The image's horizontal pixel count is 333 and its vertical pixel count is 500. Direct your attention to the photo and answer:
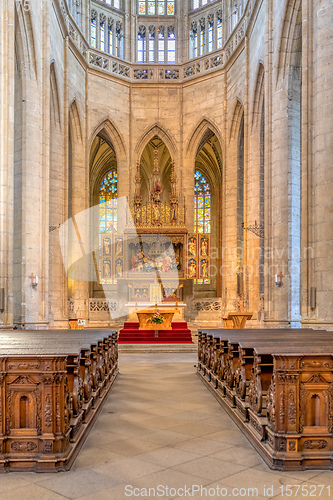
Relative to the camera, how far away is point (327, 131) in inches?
435

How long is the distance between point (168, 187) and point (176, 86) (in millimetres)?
5923

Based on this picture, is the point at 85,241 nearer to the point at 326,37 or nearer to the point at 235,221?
the point at 235,221

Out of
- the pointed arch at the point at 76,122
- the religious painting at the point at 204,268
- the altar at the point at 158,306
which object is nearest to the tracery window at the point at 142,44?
the pointed arch at the point at 76,122

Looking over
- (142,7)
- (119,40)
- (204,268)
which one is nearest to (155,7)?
(142,7)

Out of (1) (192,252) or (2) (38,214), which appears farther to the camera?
(1) (192,252)

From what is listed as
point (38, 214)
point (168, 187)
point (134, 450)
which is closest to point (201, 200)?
point (168, 187)

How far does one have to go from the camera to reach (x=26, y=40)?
49.6 ft

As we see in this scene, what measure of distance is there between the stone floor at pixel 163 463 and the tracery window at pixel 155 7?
2263cm

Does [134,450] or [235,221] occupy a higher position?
[235,221]

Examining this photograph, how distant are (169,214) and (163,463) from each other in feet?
59.2

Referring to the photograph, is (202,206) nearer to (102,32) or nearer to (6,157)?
(102,32)

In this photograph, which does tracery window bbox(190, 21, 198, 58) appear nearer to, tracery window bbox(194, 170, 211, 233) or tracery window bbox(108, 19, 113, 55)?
tracery window bbox(108, 19, 113, 55)

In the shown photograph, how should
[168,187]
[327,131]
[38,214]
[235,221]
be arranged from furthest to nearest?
[168,187] → [235,221] → [38,214] → [327,131]

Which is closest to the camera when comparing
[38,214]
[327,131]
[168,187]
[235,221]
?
[327,131]
